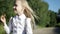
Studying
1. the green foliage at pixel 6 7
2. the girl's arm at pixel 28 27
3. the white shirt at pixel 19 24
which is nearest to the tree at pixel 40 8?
the green foliage at pixel 6 7

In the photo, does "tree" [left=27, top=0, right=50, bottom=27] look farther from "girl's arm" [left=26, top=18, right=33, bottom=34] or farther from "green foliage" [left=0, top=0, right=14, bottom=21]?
"girl's arm" [left=26, top=18, right=33, bottom=34]

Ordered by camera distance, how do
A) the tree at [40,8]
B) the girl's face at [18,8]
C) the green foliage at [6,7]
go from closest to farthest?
the girl's face at [18,8], the green foliage at [6,7], the tree at [40,8]

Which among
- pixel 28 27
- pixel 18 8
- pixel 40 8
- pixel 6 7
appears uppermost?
pixel 18 8


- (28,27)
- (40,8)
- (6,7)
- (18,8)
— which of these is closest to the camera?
(28,27)

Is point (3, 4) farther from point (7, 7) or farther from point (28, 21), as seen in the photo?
point (28, 21)

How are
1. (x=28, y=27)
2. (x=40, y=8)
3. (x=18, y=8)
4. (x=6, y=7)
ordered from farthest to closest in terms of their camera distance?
(x=40, y=8) → (x=6, y=7) → (x=18, y=8) → (x=28, y=27)

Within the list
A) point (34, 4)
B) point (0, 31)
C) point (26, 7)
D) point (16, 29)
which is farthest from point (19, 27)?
point (34, 4)

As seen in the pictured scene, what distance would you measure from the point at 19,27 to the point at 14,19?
154 mm

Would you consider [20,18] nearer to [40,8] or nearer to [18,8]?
[18,8]

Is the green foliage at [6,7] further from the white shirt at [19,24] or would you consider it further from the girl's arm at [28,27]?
the girl's arm at [28,27]

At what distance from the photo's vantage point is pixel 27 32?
392 cm

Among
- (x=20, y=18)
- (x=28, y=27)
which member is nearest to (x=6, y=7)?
(x=20, y=18)

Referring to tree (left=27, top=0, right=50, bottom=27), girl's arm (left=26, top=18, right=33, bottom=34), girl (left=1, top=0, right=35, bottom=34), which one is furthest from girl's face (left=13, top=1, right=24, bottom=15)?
tree (left=27, top=0, right=50, bottom=27)

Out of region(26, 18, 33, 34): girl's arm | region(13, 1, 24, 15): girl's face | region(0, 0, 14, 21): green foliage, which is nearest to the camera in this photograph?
region(26, 18, 33, 34): girl's arm
